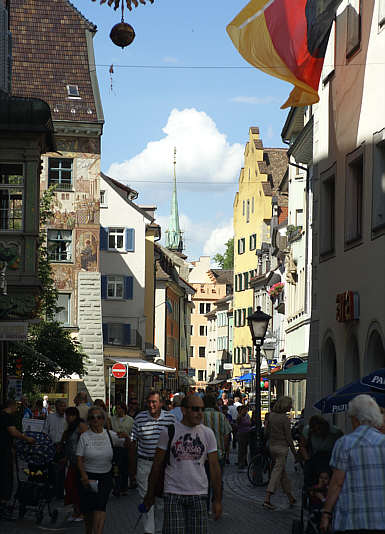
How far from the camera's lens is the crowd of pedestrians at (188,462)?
7871mm

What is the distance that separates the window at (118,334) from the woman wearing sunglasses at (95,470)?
5020cm

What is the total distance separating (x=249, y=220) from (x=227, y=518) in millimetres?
76579

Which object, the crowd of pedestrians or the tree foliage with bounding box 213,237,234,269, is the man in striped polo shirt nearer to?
the crowd of pedestrians

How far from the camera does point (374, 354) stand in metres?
21.2

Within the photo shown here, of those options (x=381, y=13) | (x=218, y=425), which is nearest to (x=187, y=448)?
(x=218, y=425)

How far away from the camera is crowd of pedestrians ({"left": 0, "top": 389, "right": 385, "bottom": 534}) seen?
7.87m

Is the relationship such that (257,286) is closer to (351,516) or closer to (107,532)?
(107,532)

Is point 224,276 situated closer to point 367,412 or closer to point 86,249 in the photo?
point 86,249

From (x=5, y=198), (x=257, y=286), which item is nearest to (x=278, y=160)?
(x=257, y=286)

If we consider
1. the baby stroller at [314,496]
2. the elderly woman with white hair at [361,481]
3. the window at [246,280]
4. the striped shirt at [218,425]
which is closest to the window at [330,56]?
the striped shirt at [218,425]

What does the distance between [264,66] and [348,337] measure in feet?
18.8

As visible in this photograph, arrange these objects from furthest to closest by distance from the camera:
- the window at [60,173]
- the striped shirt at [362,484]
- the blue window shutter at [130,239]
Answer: the blue window shutter at [130,239] < the window at [60,173] < the striped shirt at [362,484]

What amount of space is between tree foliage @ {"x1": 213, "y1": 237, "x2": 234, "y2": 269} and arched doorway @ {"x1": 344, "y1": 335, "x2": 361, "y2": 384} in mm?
92769

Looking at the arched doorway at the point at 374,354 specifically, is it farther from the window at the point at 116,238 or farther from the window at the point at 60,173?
the window at the point at 116,238
